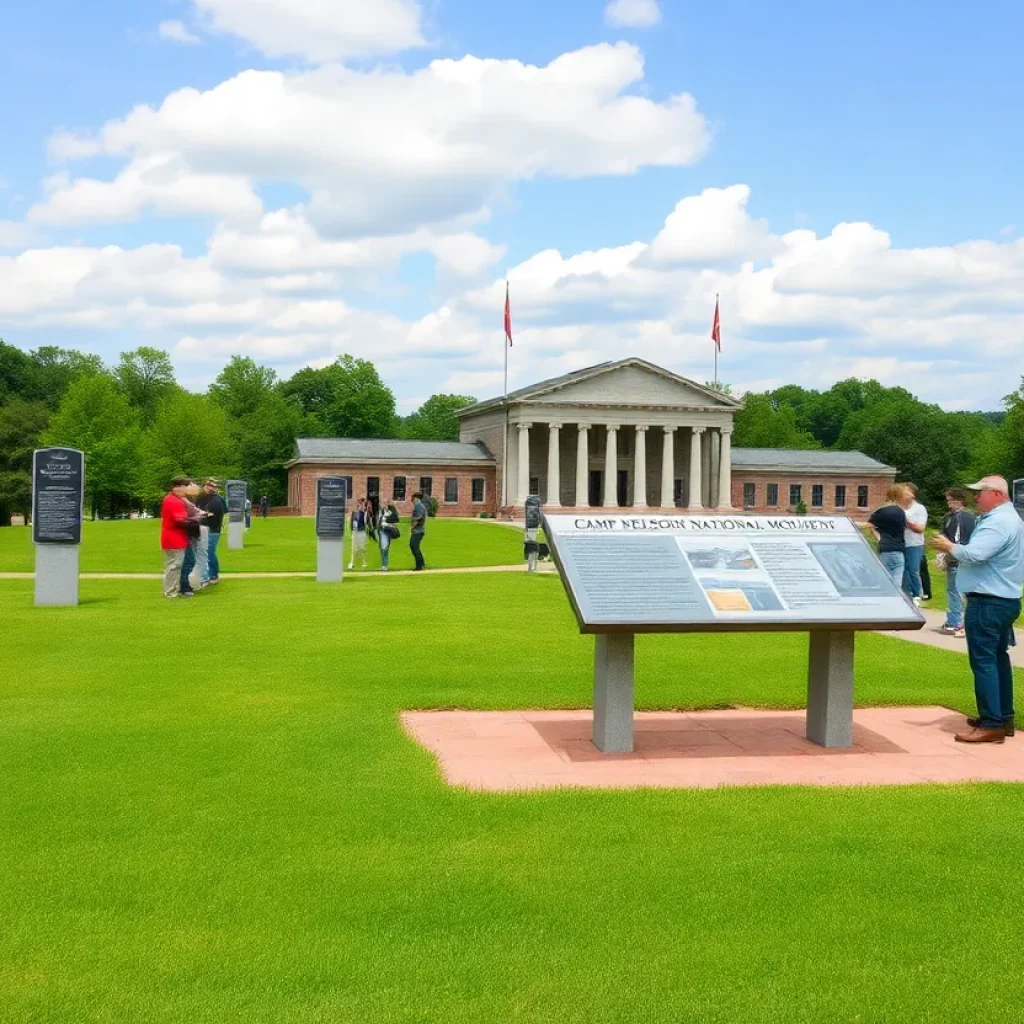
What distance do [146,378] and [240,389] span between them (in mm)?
10513

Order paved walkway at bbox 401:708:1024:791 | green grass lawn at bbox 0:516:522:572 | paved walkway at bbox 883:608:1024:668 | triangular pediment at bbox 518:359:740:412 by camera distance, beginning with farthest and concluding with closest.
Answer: triangular pediment at bbox 518:359:740:412, green grass lawn at bbox 0:516:522:572, paved walkway at bbox 883:608:1024:668, paved walkway at bbox 401:708:1024:791

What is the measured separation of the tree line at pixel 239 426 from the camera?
7812cm

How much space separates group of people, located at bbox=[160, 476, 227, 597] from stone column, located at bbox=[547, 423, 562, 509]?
173 feet

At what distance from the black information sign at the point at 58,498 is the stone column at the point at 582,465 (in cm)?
5790

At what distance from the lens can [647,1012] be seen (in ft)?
13.7

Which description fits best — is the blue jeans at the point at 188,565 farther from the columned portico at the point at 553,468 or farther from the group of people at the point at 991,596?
the columned portico at the point at 553,468

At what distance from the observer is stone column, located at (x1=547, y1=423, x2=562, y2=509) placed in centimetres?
7475

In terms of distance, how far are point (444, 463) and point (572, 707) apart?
6882cm

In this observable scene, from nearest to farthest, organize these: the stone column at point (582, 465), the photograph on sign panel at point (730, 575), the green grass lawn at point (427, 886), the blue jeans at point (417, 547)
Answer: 1. the green grass lawn at point (427, 886)
2. the photograph on sign panel at point (730, 575)
3. the blue jeans at point (417, 547)
4. the stone column at point (582, 465)

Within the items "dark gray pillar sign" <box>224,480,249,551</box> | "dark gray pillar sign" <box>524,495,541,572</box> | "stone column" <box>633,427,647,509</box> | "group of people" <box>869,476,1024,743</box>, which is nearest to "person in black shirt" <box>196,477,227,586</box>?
"dark gray pillar sign" <box>524,495,541,572</box>

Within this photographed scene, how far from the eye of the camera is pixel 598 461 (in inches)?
3174

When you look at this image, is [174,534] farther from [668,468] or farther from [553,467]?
[668,468]

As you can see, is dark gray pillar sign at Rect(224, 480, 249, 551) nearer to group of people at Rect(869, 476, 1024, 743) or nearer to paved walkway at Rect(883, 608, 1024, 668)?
paved walkway at Rect(883, 608, 1024, 668)

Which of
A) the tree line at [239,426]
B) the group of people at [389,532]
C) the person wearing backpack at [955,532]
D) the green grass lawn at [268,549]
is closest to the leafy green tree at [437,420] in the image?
the tree line at [239,426]
